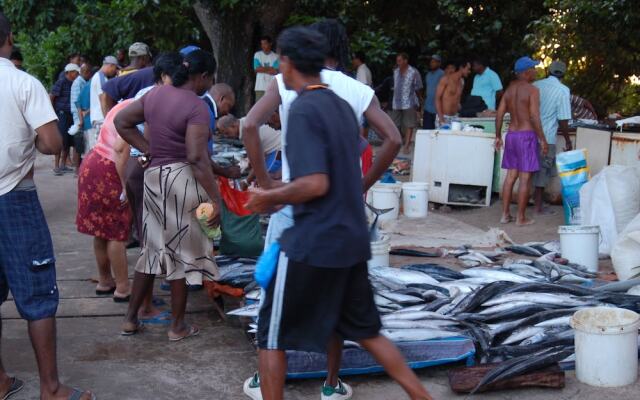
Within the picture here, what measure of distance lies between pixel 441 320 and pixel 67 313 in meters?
2.79

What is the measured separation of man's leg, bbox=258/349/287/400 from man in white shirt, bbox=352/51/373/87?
13113 millimetres

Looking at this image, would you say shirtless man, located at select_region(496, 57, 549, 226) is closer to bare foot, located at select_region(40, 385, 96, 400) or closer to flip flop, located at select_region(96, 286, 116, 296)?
flip flop, located at select_region(96, 286, 116, 296)

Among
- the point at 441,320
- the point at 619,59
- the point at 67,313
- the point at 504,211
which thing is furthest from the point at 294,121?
the point at 619,59

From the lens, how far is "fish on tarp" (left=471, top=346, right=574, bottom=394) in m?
4.72

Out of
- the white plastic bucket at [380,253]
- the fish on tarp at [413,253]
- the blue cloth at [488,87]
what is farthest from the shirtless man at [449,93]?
the white plastic bucket at [380,253]

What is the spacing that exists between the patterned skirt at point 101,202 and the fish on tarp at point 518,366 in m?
3.02

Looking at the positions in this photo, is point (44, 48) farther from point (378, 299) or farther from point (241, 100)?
point (378, 299)

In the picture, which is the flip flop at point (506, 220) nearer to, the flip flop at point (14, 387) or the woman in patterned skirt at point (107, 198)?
the woman in patterned skirt at point (107, 198)

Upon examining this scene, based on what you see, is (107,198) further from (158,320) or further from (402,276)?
(402,276)

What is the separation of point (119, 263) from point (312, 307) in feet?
10.1

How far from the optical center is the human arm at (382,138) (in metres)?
4.67

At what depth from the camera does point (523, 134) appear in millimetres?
9852

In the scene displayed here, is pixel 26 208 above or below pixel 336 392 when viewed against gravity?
above

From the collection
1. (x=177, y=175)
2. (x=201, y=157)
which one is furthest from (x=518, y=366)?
(x=177, y=175)
